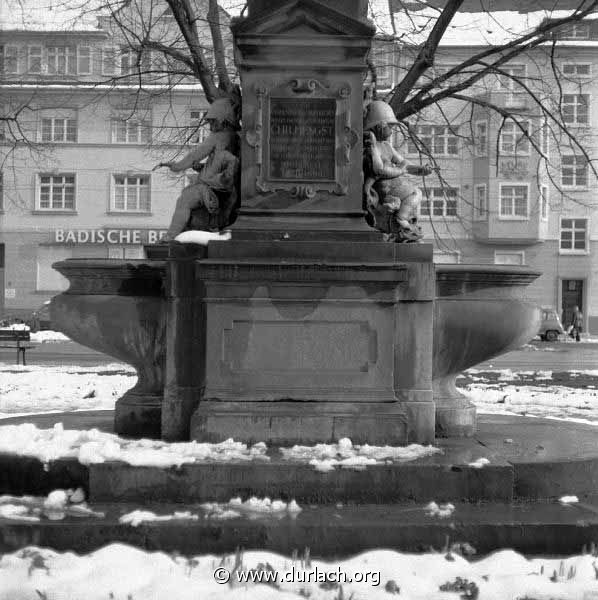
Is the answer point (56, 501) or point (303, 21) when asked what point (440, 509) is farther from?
point (303, 21)

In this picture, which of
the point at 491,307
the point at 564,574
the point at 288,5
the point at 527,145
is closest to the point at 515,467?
the point at 564,574

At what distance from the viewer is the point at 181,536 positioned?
5.49 m

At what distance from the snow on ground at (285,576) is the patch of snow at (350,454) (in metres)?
0.74

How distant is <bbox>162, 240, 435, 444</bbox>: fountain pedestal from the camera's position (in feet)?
22.1

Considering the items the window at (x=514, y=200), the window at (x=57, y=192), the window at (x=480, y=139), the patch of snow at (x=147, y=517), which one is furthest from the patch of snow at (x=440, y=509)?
the window at (x=57, y=192)

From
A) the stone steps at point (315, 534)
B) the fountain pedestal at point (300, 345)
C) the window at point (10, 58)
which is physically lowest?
the stone steps at point (315, 534)

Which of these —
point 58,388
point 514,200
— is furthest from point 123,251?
point 58,388

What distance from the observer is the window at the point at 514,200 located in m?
46.8

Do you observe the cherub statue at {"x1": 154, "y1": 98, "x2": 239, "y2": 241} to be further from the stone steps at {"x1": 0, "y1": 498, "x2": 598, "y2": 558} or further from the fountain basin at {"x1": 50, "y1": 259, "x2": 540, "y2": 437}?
the stone steps at {"x1": 0, "y1": 498, "x2": 598, "y2": 558}

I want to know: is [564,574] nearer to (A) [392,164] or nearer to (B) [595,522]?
(B) [595,522]

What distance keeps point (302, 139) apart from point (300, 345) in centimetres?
159

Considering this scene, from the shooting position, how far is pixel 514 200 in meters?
46.9

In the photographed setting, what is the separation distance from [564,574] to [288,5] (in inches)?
171

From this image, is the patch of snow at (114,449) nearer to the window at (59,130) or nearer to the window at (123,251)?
the window at (123,251)
